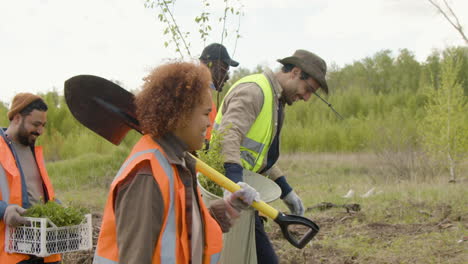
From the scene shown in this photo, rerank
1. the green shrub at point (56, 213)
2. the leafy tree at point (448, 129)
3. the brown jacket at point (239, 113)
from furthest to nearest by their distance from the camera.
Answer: the leafy tree at point (448, 129), the green shrub at point (56, 213), the brown jacket at point (239, 113)

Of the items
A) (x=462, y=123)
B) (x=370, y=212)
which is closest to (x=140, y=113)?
(x=370, y=212)

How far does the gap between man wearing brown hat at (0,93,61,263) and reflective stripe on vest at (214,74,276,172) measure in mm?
1292

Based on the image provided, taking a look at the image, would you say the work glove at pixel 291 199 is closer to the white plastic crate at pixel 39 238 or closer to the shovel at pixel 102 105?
the white plastic crate at pixel 39 238

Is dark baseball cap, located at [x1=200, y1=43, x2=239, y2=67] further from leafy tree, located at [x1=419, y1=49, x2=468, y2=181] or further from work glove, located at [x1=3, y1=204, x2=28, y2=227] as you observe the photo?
leafy tree, located at [x1=419, y1=49, x2=468, y2=181]

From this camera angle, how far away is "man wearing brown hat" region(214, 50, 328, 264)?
3.23 meters

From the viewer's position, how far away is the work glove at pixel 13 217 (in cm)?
325

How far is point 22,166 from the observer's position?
358 cm

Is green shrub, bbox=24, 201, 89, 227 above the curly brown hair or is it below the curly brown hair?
below

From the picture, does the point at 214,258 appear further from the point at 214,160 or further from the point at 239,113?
the point at 239,113

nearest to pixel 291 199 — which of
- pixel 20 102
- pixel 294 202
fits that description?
pixel 294 202

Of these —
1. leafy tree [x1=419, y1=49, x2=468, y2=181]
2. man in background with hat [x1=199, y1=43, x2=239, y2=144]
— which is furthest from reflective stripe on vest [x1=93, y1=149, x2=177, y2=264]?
leafy tree [x1=419, y1=49, x2=468, y2=181]

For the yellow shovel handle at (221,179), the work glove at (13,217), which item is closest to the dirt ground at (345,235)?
the work glove at (13,217)

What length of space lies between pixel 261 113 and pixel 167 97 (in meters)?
1.54

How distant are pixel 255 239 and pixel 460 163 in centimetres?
1168
